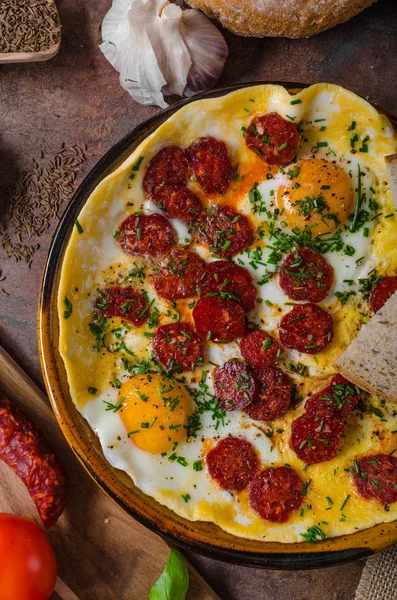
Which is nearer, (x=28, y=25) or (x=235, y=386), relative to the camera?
(x=235, y=386)

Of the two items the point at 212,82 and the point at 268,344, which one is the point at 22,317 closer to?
the point at 268,344

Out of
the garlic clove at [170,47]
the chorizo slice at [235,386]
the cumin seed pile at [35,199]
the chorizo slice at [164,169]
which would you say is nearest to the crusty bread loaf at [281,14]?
the garlic clove at [170,47]

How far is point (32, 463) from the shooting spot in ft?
12.9

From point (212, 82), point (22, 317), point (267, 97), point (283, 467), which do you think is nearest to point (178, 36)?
point (212, 82)

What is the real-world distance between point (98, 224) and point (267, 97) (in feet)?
3.64

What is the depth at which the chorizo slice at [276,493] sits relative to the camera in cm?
361

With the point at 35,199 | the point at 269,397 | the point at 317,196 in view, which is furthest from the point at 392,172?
the point at 35,199

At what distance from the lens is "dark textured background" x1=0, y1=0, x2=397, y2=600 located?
167 inches

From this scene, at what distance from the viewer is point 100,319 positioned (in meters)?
3.64

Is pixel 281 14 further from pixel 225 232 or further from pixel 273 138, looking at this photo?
pixel 225 232

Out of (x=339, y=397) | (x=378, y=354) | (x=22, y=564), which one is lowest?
(x=22, y=564)

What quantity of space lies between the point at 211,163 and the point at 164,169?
249 millimetres

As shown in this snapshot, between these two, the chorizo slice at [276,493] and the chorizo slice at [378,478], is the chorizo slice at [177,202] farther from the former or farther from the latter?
the chorizo slice at [378,478]

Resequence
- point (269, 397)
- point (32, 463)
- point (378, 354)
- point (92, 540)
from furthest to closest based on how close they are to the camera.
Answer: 1. point (92, 540)
2. point (32, 463)
3. point (269, 397)
4. point (378, 354)
